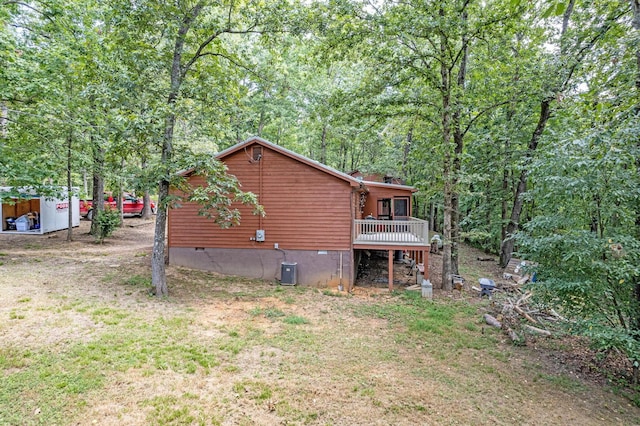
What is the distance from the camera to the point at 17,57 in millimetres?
9867

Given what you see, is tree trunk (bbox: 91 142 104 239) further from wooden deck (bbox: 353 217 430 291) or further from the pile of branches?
the pile of branches

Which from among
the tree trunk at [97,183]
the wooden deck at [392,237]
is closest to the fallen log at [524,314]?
the wooden deck at [392,237]

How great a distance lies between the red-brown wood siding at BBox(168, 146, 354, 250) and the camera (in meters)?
11.0

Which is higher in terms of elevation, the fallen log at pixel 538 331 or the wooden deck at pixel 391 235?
the wooden deck at pixel 391 235

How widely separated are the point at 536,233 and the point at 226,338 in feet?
20.1

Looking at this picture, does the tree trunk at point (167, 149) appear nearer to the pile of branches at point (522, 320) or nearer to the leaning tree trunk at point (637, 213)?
the pile of branches at point (522, 320)

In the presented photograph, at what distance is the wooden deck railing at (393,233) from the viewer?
11148mm

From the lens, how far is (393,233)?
11641 millimetres

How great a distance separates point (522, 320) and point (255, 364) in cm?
618

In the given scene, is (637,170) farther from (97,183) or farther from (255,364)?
(97,183)

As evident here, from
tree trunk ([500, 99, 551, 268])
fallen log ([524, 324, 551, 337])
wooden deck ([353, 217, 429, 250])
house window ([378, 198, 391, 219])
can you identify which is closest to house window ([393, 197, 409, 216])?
house window ([378, 198, 391, 219])

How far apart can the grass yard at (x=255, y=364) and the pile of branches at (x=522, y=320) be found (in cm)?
30

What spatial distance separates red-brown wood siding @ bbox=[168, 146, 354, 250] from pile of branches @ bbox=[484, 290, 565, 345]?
4840mm

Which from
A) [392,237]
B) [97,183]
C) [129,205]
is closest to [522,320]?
[392,237]
